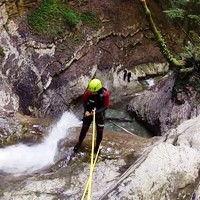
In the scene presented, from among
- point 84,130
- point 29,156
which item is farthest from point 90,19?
point 84,130

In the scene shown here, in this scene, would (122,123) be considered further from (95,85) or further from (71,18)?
(95,85)

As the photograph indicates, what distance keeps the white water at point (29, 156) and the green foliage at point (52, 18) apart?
6436mm

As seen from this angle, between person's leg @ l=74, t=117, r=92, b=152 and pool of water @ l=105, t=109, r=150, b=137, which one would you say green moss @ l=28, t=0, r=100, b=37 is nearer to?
pool of water @ l=105, t=109, r=150, b=137

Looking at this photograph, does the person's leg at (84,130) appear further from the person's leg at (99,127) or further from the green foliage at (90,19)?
the green foliage at (90,19)

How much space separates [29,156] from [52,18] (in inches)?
336

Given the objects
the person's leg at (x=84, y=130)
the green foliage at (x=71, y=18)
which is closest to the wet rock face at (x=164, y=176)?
the person's leg at (x=84, y=130)

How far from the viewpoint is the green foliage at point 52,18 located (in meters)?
18.3

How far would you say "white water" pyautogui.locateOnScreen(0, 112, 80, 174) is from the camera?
37.1ft

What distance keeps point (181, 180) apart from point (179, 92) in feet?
27.8

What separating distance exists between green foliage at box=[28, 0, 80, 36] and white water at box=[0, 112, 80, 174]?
644 cm

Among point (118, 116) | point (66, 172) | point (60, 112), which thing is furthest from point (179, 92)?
point (66, 172)

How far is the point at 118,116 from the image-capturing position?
1830 centimetres

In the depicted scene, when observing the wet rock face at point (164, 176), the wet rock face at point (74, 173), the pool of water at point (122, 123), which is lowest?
the pool of water at point (122, 123)

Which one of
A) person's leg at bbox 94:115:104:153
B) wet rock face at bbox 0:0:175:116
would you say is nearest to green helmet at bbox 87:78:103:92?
person's leg at bbox 94:115:104:153
